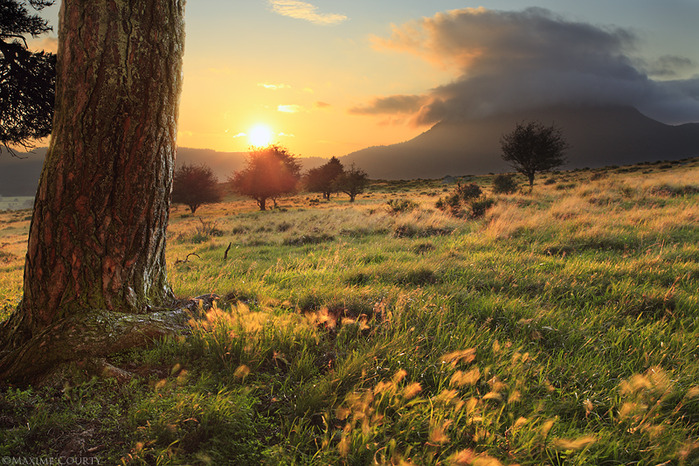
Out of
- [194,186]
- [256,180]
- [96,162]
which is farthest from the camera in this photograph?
[194,186]

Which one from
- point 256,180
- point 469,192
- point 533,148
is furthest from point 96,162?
point 256,180

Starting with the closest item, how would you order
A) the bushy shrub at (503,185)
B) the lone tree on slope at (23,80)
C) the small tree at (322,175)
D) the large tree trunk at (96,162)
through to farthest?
the large tree trunk at (96,162), the lone tree on slope at (23,80), the bushy shrub at (503,185), the small tree at (322,175)

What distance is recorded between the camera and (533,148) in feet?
102

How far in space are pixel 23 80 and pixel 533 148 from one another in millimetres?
34600

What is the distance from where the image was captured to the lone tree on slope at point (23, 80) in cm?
495

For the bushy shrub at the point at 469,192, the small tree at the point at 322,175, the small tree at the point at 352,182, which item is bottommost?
the bushy shrub at the point at 469,192

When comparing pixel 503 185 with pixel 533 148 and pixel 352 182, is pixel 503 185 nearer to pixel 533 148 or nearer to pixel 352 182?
pixel 533 148

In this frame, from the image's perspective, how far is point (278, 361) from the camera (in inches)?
109

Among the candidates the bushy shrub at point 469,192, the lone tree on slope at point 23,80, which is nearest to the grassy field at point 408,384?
the lone tree on slope at point 23,80

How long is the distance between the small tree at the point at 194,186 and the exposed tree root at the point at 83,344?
45.0 meters

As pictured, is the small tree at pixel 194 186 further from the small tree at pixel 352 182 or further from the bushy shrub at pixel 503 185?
the bushy shrub at pixel 503 185

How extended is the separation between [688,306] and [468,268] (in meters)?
2.55

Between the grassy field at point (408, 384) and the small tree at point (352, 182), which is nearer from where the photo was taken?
the grassy field at point (408, 384)

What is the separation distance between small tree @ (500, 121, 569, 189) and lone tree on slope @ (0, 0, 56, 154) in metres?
33.3
